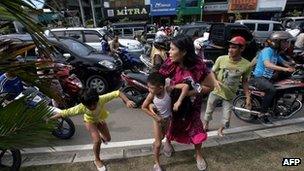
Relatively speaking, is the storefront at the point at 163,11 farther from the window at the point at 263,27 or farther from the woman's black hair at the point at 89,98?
the woman's black hair at the point at 89,98

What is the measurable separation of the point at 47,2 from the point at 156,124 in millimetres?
2565

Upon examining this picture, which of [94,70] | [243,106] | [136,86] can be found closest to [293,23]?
[94,70]

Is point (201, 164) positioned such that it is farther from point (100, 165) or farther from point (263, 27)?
point (263, 27)

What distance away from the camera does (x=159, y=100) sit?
391cm

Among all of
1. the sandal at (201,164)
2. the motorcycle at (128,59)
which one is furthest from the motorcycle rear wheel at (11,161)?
the motorcycle at (128,59)

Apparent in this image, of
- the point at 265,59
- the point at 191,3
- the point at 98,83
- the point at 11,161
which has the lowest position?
the point at 191,3

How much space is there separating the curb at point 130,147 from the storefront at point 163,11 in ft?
102

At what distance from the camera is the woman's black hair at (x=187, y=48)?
3.66m

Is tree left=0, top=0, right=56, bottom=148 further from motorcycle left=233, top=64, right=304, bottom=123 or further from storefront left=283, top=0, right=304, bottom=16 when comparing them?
storefront left=283, top=0, right=304, bottom=16

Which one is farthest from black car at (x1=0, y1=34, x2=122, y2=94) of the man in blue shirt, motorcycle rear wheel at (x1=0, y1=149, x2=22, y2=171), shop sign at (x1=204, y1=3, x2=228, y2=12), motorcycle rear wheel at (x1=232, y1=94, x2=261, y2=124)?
shop sign at (x1=204, y1=3, x2=228, y2=12)

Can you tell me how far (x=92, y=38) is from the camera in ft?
40.2

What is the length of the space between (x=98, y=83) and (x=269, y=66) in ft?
15.0

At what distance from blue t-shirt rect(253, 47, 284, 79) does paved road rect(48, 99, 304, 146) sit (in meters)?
0.99

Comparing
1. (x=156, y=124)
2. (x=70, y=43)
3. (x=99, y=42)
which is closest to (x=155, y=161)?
(x=156, y=124)
